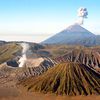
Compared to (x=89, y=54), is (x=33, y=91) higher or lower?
lower

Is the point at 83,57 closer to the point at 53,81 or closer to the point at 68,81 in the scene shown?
the point at 68,81

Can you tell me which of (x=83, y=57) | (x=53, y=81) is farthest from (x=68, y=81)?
(x=83, y=57)

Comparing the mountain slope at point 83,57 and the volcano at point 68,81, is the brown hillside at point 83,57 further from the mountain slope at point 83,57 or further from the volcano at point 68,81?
the volcano at point 68,81

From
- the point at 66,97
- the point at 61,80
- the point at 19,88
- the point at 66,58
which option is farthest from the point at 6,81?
the point at 66,58

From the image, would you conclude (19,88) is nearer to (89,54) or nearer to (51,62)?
(51,62)

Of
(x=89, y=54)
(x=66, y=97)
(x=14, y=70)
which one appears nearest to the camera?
(x=66, y=97)

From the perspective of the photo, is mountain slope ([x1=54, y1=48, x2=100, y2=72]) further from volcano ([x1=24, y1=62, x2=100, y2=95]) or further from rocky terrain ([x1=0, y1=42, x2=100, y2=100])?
volcano ([x1=24, y1=62, x2=100, y2=95])

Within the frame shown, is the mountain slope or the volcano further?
the mountain slope

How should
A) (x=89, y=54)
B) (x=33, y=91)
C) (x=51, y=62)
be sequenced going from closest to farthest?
(x=33, y=91), (x=51, y=62), (x=89, y=54)

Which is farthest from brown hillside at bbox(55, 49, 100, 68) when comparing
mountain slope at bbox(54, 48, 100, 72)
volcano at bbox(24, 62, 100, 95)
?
volcano at bbox(24, 62, 100, 95)
